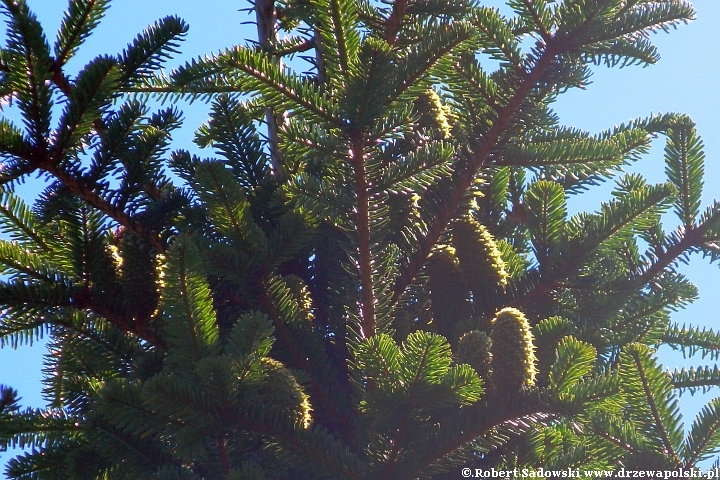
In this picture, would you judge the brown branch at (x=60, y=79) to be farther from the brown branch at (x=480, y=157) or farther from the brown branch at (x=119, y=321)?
the brown branch at (x=480, y=157)

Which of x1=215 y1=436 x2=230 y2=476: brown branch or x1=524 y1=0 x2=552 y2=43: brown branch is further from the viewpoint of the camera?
x1=524 y1=0 x2=552 y2=43: brown branch

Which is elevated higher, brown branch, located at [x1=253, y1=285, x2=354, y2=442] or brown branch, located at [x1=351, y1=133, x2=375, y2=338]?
brown branch, located at [x1=351, y1=133, x2=375, y2=338]

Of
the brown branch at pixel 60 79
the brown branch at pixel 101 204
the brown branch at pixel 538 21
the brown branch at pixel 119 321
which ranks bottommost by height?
the brown branch at pixel 119 321

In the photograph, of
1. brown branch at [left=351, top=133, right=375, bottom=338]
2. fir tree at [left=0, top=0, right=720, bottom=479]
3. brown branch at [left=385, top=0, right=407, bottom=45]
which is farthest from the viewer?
brown branch at [left=385, top=0, right=407, bottom=45]

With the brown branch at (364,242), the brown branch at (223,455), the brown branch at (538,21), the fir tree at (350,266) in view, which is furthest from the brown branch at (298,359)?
the brown branch at (538,21)

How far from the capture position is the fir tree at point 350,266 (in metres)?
1.53

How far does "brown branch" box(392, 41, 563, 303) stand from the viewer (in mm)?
1781

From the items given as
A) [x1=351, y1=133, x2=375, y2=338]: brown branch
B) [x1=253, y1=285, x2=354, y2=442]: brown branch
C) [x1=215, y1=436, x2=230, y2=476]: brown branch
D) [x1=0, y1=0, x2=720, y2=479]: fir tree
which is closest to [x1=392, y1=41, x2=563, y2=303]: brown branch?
[x1=0, y1=0, x2=720, y2=479]: fir tree

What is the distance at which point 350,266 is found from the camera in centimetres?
181

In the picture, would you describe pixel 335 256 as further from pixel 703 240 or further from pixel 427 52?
pixel 703 240

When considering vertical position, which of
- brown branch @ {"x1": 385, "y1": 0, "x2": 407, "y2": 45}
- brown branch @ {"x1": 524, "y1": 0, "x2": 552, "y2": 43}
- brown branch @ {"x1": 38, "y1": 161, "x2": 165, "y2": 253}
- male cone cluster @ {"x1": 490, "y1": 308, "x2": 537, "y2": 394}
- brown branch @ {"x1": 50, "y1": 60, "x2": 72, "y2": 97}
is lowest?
male cone cluster @ {"x1": 490, "y1": 308, "x2": 537, "y2": 394}

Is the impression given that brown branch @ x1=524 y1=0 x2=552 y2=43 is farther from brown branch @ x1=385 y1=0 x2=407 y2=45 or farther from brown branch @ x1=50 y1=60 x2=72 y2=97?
brown branch @ x1=50 y1=60 x2=72 y2=97

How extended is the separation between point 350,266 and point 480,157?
Result: 1.29 ft

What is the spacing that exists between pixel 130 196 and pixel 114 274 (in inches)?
7.9
